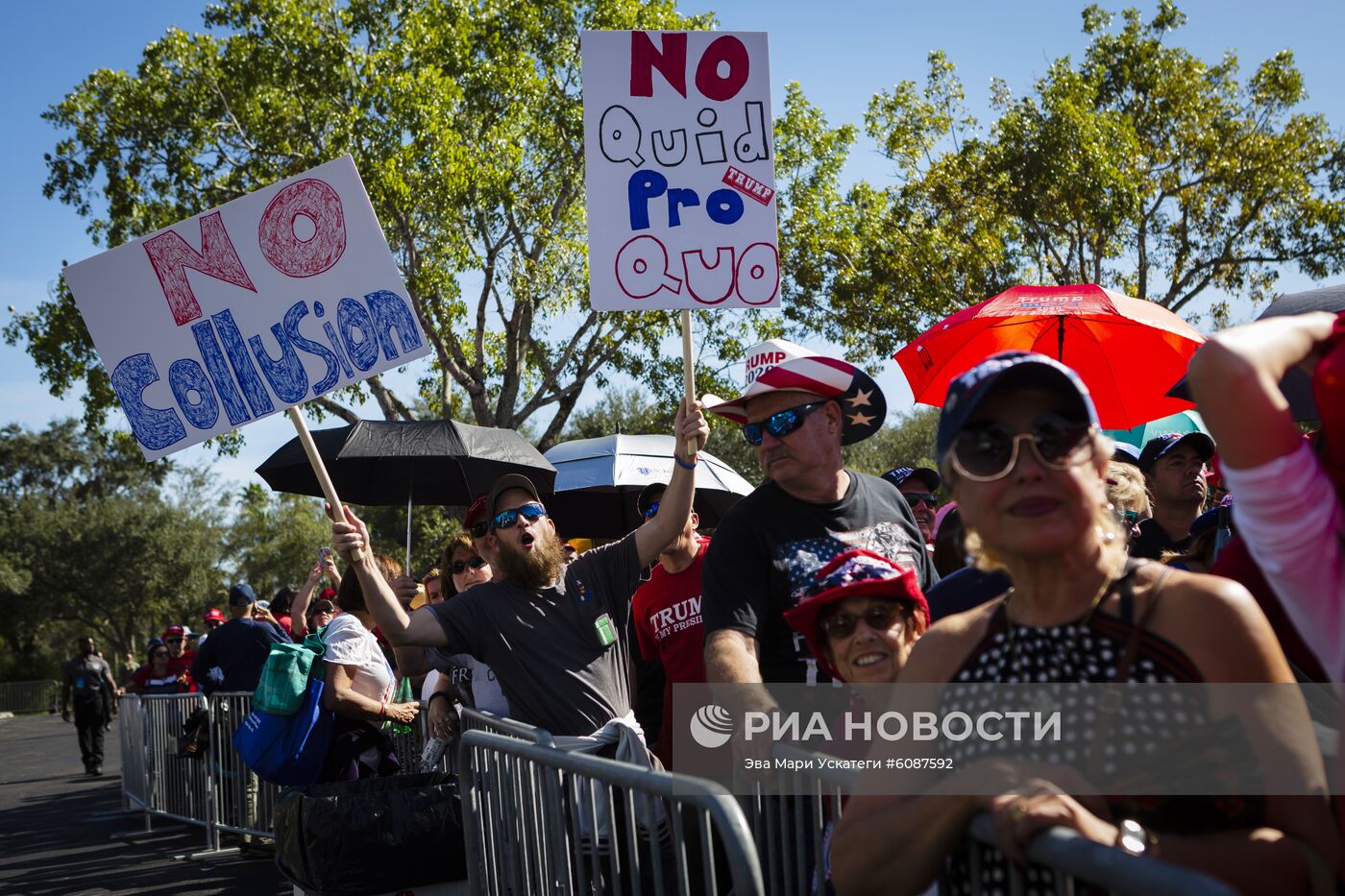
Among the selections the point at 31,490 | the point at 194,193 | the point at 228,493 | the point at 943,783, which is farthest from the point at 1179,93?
the point at 31,490

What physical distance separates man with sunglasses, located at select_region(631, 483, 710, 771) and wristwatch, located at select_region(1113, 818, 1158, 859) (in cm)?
304

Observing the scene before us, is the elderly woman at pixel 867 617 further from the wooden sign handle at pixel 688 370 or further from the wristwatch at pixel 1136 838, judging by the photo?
the wooden sign handle at pixel 688 370

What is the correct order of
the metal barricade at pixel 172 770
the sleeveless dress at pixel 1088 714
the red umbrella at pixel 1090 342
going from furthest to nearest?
the metal barricade at pixel 172 770 → the red umbrella at pixel 1090 342 → the sleeveless dress at pixel 1088 714

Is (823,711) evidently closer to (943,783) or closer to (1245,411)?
(943,783)

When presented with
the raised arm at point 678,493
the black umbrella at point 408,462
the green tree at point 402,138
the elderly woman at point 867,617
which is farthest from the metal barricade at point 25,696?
the elderly woman at point 867,617

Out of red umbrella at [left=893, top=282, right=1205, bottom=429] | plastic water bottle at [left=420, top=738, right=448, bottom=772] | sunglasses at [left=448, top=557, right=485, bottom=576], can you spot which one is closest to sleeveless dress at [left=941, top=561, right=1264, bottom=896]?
plastic water bottle at [left=420, top=738, right=448, bottom=772]

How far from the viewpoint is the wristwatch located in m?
1.66

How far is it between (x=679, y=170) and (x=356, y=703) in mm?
2674

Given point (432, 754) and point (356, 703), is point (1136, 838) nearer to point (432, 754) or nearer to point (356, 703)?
point (432, 754)

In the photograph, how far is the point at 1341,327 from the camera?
1.74m

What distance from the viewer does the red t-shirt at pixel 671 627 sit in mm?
4773

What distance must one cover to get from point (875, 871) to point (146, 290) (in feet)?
14.1

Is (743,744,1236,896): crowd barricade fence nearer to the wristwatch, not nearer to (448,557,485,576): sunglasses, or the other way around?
the wristwatch

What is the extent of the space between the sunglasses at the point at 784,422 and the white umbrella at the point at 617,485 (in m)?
4.87
